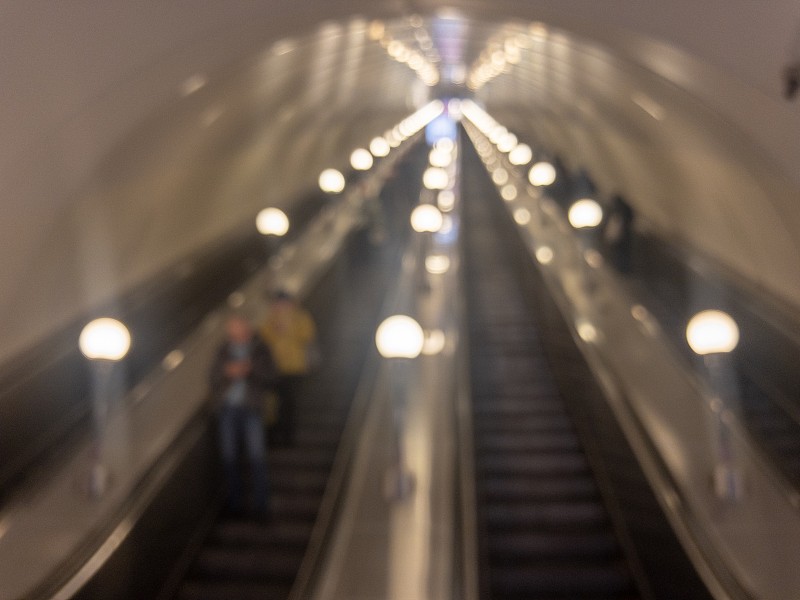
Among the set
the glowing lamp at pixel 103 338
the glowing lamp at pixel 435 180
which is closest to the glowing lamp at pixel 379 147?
Result: the glowing lamp at pixel 435 180

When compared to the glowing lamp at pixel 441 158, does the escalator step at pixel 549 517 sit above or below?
below

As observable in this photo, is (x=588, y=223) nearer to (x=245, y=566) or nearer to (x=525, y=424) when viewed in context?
(x=525, y=424)

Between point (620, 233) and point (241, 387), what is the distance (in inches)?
322

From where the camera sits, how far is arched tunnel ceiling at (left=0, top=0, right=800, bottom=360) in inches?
263

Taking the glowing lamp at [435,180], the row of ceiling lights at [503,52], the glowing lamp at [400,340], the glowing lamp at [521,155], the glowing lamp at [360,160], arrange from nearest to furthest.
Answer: the glowing lamp at [400,340]
the row of ceiling lights at [503,52]
the glowing lamp at [435,180]
the glowing lamp at [360,160]
the glowing lamp at [521,155]

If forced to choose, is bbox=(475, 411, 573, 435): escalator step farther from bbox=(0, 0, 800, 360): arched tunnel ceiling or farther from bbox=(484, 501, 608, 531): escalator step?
bbox=(0, 0, 800, 360): arched tunnel ceiling

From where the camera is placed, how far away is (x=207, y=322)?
10812 millimetres

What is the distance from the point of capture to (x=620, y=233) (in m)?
13.5

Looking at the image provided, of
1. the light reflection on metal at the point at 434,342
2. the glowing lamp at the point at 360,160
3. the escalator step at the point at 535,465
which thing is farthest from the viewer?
the glowing lamp at the point at 360,160

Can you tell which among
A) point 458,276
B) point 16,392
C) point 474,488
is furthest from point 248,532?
point 458,276

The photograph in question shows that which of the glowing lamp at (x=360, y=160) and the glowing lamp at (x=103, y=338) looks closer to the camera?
the glowing lamp at (x=103, y=338)

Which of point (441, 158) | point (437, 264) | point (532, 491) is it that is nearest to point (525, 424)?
point (532, 491)

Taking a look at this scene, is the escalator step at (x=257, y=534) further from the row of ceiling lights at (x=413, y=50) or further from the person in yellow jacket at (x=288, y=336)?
the row of ceiling lights at (x=413, y=50)

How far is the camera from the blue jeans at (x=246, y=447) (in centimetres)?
664
